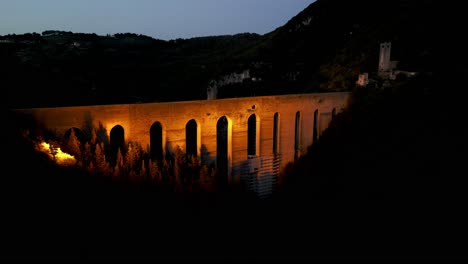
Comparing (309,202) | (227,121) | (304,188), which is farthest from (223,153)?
(309,202)

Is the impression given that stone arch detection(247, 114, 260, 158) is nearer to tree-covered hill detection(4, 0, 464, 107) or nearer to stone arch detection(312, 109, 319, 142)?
stone arch detection(312, 109, 319, 142)

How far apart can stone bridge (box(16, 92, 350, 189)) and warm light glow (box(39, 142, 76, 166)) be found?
1.48m

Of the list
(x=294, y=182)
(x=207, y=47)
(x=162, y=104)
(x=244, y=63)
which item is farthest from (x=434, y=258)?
(x=207, y=47)

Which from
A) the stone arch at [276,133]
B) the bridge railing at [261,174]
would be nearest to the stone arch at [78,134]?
the bridge railing at [261,174]

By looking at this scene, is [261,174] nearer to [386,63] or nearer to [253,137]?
[253,137]

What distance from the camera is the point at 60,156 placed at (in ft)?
53.8

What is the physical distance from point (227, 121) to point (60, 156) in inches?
482

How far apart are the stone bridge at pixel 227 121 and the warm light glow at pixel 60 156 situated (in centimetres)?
148

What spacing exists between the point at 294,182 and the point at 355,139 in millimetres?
5920

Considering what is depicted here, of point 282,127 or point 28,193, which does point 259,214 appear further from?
point 28,193

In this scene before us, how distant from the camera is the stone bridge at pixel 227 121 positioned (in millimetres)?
18609

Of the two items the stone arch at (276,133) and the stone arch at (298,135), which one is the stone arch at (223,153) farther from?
the stone arch at (298,135)

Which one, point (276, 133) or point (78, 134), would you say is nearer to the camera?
point (78, 134)

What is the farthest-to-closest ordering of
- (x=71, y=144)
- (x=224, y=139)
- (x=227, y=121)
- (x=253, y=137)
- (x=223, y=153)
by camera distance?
(x=224, y=139) → (x=223, y=153) → (x=253, y=137) → (x=227, y=121) → (x=71, y=144)
